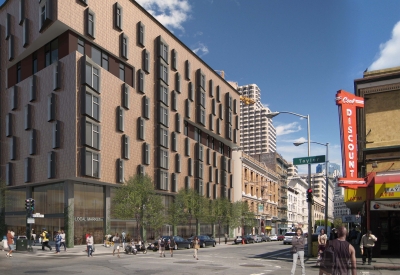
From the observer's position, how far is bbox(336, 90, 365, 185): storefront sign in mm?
25234

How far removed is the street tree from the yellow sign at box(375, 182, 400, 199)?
28520 mm

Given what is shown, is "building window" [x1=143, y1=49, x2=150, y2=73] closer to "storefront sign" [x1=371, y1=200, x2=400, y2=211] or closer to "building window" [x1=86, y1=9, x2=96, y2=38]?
"building window" [x1=86, y1=9, x2=96, y2=38]

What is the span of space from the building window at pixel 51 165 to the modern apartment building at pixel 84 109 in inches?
4.1

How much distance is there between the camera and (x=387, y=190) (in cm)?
2428

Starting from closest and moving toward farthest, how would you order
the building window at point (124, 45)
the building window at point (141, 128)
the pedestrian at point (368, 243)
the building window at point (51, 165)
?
the pedestrian at point (368, 243), the building window at point (51, 165), the building window at point (124, 45), the building window at point (141, 128)

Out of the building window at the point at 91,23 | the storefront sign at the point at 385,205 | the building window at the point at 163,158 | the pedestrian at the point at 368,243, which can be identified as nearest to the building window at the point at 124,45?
the building window at the point at 91,23

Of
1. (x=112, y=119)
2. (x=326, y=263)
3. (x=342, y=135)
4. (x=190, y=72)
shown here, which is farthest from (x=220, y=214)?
(x=326, y=263)

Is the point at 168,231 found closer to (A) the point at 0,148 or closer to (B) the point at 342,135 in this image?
(A) the point at 0,148

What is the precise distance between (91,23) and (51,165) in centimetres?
1558

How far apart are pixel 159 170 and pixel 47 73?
19.0 m

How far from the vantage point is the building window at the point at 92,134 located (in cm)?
4584

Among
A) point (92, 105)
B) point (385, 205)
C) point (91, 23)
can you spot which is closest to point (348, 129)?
point (385, 205)

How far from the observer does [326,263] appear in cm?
1182

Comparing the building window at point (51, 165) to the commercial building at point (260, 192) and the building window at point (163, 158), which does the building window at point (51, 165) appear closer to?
the building window at point (163, 158)
